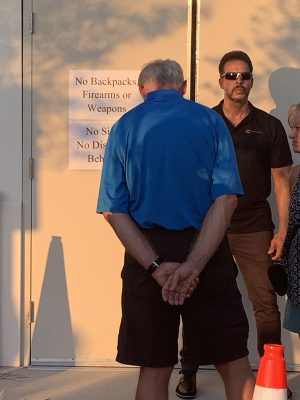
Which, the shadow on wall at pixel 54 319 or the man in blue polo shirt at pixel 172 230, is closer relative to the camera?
the man in blue polo shirt at pixel 172 230

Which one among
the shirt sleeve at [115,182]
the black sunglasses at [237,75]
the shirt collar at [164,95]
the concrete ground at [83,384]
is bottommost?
the concrete ground at [83,384]

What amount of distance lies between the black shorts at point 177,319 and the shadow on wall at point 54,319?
190 centimetres

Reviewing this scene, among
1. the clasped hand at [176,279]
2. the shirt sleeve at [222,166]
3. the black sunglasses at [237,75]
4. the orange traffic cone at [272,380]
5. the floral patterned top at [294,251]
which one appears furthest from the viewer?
the black sunglasses at [237,75]

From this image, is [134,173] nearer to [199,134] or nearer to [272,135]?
[199,134]

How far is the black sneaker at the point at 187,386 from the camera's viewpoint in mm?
4547

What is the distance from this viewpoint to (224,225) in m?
3.21

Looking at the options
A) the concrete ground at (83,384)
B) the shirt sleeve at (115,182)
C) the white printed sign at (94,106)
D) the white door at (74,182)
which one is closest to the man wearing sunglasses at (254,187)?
the concrete ground at (83,384)

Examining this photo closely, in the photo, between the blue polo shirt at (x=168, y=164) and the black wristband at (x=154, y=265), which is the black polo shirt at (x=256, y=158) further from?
the black wristband at (x=154, y=265)

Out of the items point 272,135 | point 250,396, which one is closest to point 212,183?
point 250,396

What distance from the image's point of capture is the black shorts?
10.5ft

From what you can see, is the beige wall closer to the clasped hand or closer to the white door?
the white door

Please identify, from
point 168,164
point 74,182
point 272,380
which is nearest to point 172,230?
point 168,164

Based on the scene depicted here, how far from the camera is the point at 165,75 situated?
129 inches

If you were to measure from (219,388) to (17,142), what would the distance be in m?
2.14
